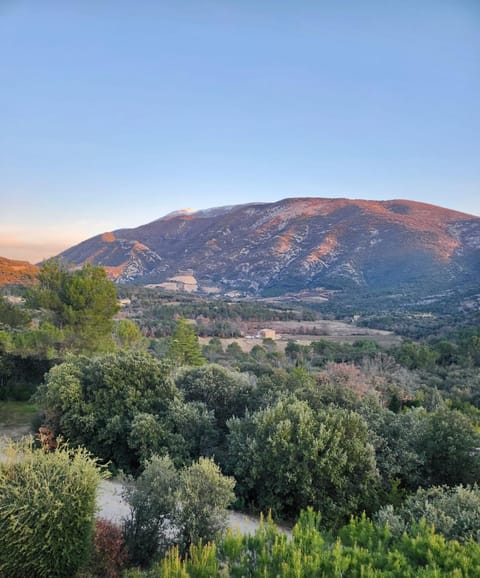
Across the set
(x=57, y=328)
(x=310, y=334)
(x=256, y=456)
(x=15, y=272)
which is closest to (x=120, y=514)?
(x=256, y=456)

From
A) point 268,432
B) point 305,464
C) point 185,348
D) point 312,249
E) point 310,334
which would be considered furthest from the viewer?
point 312,249

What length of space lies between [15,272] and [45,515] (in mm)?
64335

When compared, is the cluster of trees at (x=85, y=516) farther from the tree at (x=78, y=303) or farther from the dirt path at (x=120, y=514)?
the tree at (x=78, y=303)

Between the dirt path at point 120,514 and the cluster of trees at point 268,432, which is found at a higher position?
the cluster of trees at point 268,432

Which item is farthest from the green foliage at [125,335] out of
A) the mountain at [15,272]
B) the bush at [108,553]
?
the mountain at [15,272]

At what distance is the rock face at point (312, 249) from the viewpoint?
10644 centimetres

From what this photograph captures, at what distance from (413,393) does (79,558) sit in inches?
734

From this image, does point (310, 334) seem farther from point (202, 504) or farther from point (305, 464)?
point (202, 504)

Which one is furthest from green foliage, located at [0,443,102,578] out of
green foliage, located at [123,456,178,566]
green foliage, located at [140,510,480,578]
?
green foliage, located at [140,510,480,578]

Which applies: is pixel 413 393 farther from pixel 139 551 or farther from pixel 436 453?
pixel 139 551

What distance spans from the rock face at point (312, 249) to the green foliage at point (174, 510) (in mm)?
93093

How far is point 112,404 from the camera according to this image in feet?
37.6

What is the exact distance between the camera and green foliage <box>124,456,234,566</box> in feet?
19.9

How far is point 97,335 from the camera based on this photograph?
19.1 meters
